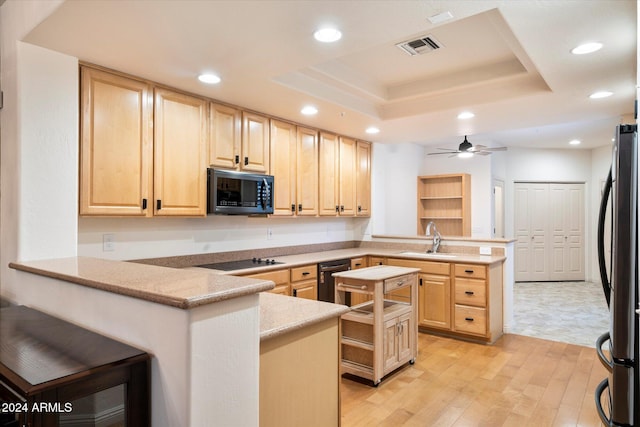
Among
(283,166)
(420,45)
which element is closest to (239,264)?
(283,166)

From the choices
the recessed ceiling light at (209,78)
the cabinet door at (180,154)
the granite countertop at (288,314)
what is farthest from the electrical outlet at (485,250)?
the recessed ceiling light at (209,78)

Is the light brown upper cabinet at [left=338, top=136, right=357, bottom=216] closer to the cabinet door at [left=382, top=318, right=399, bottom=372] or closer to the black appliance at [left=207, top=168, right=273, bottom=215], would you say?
the black appliance at [left=207, top=168, right=273, bottom=215]

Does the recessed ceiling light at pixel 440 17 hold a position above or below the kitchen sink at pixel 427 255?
above

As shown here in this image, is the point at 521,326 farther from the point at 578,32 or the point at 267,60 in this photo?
the point at 267,60

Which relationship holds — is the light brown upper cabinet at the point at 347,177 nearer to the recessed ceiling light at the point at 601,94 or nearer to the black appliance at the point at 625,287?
the recessed ceiling light at the point at 601,94

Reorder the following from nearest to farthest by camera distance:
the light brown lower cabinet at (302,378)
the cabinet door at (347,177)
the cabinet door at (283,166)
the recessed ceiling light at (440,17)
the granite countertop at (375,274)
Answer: the light brown lower cabinet at (302,378) → the recessed ceiling light at (440,17) → the granite countertop at (375,274) → the cabinet door at (283,166) → the cabinet door at (347,177)

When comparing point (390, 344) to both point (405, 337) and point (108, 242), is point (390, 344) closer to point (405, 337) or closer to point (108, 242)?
point (405, 337)

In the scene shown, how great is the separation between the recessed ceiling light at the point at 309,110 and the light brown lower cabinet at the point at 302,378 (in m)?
2.38

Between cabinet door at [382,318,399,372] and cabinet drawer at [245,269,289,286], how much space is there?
108 cm

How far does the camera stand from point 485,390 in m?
3.03

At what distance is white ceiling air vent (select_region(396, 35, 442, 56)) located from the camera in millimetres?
2992

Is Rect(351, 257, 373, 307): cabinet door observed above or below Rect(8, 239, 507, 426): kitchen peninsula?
below

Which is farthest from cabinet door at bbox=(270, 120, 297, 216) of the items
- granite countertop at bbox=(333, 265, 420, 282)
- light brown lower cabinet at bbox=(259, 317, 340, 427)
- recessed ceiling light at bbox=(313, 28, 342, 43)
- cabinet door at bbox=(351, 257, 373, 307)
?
light brown lower cabinet at bbox=(259, 317, 340, 427)

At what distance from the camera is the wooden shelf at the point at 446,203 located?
6973 millimetres
